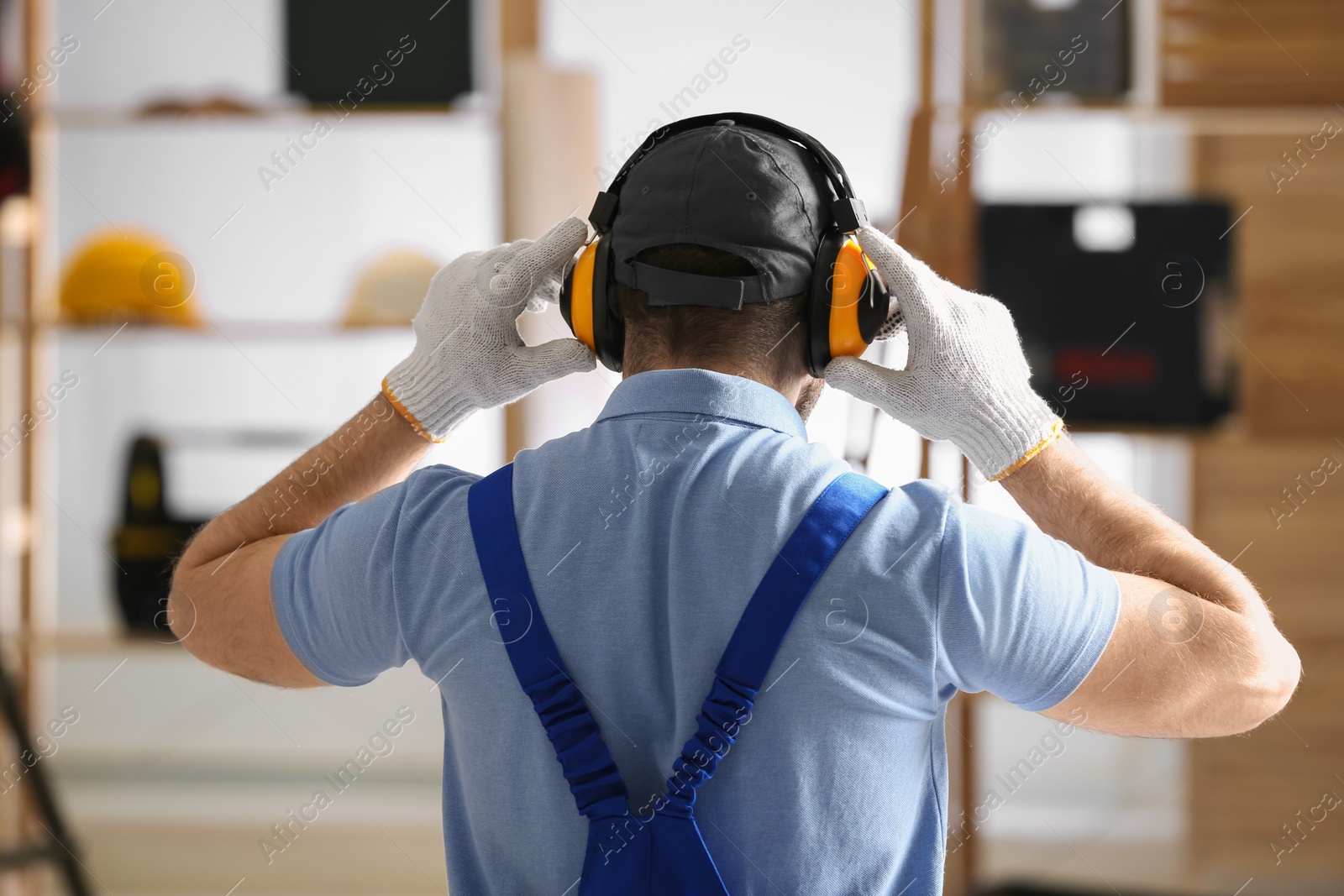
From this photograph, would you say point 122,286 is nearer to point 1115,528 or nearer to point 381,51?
point 381,51

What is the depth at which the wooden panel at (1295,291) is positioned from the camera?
90.2 inches

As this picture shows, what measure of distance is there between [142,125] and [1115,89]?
2.07 metres

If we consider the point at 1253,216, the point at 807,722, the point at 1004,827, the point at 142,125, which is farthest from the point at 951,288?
the point at 1004,827

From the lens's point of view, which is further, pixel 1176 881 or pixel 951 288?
pixel 1176 881

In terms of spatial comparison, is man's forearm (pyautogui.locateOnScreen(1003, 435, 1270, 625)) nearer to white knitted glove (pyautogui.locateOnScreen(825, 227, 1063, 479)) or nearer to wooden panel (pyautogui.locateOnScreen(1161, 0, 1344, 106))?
white knitted glove (pyautogui.locateOnScreen(825, 227, 1063, 479))

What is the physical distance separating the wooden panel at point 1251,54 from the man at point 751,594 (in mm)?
1723

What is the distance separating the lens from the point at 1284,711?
2338 millimetres

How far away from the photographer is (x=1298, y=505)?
8.05ft

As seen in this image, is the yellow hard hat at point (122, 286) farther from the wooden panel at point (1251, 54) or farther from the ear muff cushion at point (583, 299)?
the wooden panel at point (1251, 54)

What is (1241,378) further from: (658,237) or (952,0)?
(658,237)

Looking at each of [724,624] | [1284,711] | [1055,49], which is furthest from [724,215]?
[1284,711]

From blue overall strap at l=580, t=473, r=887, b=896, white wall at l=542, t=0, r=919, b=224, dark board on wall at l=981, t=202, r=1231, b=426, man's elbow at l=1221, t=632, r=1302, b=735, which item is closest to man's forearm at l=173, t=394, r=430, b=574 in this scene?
blue overall strap at l=580, t=473, r=887, b=896

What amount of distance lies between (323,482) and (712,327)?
0.40 metres

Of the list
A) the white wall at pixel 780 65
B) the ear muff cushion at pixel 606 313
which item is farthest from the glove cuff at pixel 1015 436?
the white wall at pixel 780 65
